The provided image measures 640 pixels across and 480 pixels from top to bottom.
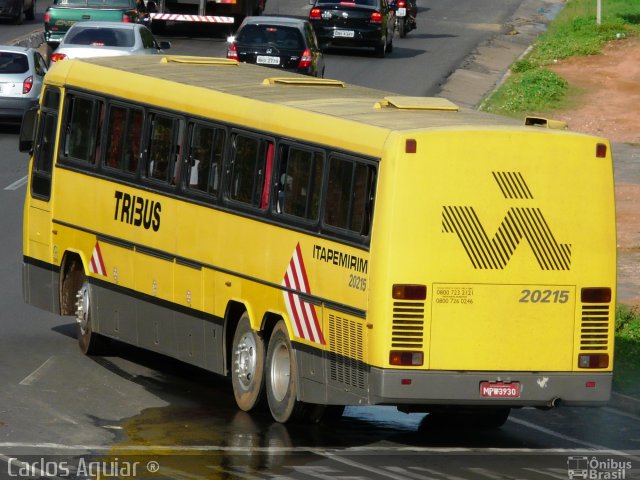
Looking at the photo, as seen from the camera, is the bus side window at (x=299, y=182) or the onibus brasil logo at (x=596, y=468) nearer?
the onibus brasil logo at (x=596, y=468)

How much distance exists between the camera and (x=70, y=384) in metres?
16.0

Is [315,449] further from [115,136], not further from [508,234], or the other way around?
[115,136]

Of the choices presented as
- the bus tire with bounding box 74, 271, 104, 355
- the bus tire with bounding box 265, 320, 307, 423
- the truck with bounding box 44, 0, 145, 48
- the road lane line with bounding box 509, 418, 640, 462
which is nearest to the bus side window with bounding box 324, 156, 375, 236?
the bus tire with bounding box 265, 320, 307, 423

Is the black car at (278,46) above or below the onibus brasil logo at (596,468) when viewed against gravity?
above

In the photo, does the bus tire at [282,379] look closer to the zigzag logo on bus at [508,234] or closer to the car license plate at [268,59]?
the zigzag logo on bus at [508,234]

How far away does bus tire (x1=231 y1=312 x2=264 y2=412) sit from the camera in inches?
586

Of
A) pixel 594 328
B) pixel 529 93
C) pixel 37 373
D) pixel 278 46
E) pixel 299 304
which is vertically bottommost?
pixel 37 373

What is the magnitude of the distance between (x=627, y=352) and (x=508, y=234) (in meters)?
5.53

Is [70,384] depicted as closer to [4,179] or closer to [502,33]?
[4,179]

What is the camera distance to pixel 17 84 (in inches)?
1316

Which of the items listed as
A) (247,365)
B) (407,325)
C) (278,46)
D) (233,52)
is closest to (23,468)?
(407,325)

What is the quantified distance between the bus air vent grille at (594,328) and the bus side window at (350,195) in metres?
1.82

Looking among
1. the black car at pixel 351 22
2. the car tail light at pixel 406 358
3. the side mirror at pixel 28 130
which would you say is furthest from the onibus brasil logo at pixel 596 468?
the black car at pixel 351 22

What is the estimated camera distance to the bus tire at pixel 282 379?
14336 mm
